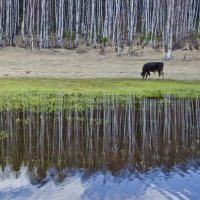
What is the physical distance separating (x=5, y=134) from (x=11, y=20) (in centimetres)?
5918

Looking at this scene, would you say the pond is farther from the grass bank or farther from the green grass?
the green grass

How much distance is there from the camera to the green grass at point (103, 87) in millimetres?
29373

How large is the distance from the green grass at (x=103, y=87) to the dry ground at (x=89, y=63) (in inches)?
146

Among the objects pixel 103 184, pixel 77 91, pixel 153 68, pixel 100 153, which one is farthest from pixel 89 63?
pixel 103 184

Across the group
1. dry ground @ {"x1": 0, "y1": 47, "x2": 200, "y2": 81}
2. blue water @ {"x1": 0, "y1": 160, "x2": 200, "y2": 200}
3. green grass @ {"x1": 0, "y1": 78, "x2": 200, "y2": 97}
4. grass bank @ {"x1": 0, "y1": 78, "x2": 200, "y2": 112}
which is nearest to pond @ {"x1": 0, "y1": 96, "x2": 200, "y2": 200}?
blue water @ {"x1": 0, "y1": 160, "x2": 200, "y2": 200}

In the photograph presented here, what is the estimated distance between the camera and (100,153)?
1222 centimetres

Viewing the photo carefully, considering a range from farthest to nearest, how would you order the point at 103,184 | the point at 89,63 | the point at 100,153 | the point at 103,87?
the point at 89,63 < the point at 103,87 < the point at 100,153 < the point at 103,184

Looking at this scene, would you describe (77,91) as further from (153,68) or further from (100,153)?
(100,153)

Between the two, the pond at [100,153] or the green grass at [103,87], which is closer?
the pond at [100,153]

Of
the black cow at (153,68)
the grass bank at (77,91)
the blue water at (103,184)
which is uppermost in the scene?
the black cow at (153,68)

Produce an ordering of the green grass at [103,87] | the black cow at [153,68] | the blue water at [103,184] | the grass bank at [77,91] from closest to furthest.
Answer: the blue water at [103,184], the grass bank at [77,91], the green grass at [103,87], the black cow at [153,68]

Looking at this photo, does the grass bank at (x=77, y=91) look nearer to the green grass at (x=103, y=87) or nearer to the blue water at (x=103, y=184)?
the green grass at (x=103, y=87)

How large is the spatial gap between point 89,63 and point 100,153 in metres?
35.7

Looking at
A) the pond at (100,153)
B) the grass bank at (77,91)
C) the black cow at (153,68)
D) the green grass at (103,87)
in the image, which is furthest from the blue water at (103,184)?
the black cow at (153,68)
